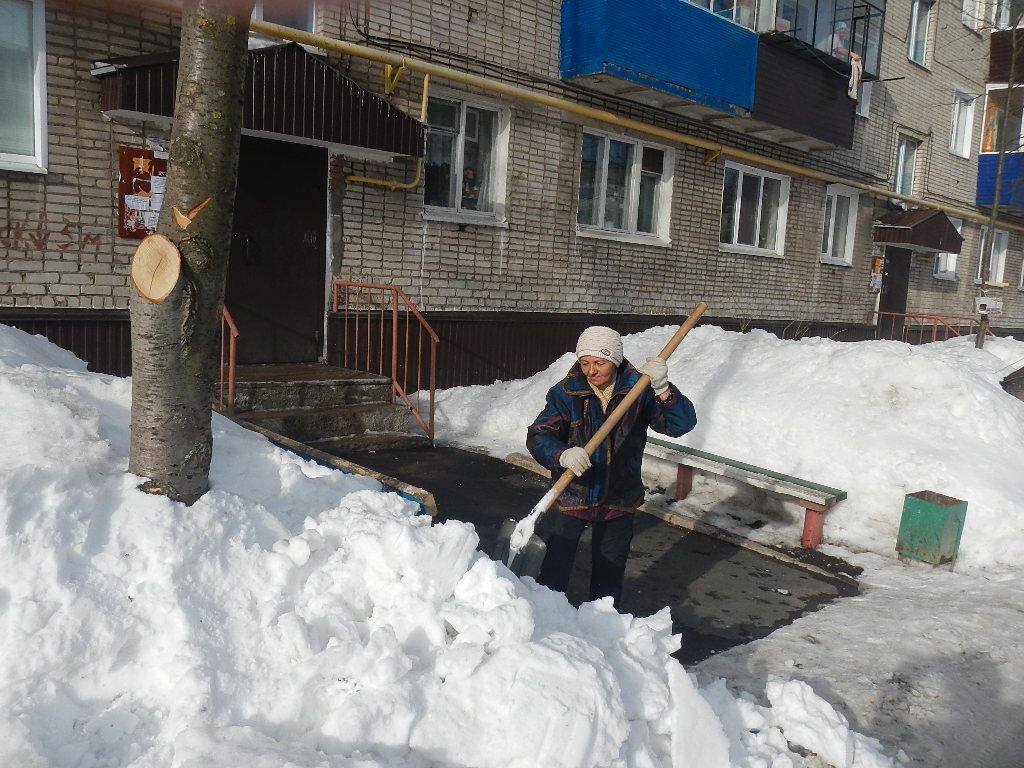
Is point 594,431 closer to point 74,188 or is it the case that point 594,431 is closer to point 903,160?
point 74,188

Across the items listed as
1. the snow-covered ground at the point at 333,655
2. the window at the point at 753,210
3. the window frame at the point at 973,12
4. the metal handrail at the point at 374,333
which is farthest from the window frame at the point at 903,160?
the snow-covered ground at the point at 333,655

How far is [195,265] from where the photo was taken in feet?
8.45

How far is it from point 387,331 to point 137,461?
559cm

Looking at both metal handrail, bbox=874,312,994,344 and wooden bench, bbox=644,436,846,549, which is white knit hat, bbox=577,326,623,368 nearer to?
wooden bench, bbox=644,436,846,549

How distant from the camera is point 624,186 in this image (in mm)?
10586

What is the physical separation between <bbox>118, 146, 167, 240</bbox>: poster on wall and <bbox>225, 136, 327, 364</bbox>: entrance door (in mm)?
750

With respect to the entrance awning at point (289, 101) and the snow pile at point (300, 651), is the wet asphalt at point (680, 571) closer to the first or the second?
the snow pile at point (300, 651)

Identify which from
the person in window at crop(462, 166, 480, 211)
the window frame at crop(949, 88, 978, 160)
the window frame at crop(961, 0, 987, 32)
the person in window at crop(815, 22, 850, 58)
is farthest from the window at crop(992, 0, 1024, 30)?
the person in window at crop(462, 166, 480, 211)

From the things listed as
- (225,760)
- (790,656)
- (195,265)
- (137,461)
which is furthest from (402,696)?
(790,656)

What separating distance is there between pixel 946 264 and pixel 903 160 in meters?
2.62

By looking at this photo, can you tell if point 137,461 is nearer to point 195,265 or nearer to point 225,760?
point 195,265

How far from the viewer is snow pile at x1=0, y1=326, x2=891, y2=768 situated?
6.55ft

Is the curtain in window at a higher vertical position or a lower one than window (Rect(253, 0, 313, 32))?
lower

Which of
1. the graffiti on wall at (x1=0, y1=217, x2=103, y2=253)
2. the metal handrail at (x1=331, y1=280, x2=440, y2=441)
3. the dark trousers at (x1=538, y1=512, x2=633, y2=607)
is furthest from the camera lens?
the metal handrail at (x1=331, y1=280, x2=440, y2=441)
